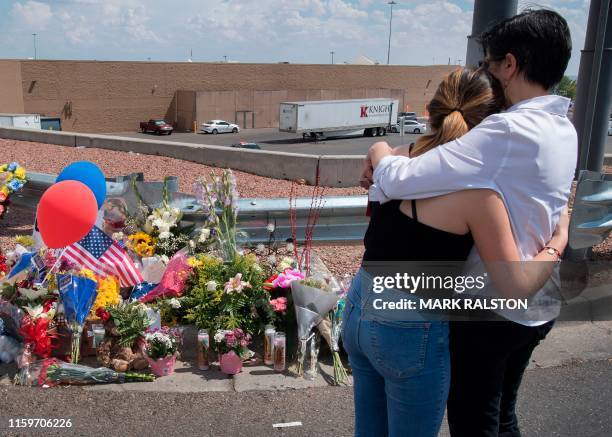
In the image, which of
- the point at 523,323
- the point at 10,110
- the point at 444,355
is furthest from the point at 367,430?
the point at 10,110

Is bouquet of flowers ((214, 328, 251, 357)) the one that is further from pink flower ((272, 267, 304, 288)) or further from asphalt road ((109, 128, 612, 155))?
asphalt road ((109, 128, 612, 155))

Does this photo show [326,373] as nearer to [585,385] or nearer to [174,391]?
[174,391]

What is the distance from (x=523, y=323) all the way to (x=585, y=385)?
2.52 metres

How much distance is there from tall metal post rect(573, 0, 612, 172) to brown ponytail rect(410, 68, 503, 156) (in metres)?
5.10

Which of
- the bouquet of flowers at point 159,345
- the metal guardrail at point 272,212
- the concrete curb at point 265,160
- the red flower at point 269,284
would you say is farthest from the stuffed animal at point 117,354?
the concrete curb at point 265,160

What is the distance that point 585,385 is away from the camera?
4.02m

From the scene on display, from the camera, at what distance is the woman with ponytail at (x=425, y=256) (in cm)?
173

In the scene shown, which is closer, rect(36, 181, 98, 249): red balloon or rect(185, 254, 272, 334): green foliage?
rect(36, 181, 98, 249): red balloon

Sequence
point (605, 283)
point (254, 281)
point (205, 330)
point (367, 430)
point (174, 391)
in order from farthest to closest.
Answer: point (605, 283)
point (254, 281)
point (205, 330)
point (174, 391)
point (367, 430)

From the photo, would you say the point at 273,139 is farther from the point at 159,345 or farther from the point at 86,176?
the point at 159,345

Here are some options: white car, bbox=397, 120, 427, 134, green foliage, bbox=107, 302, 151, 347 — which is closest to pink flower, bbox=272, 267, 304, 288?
green foliage, bbox=107, 302, 151, 347

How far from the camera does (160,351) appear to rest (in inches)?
154

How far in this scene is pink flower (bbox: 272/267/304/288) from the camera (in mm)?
4449

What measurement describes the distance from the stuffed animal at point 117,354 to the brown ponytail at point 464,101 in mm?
2795
